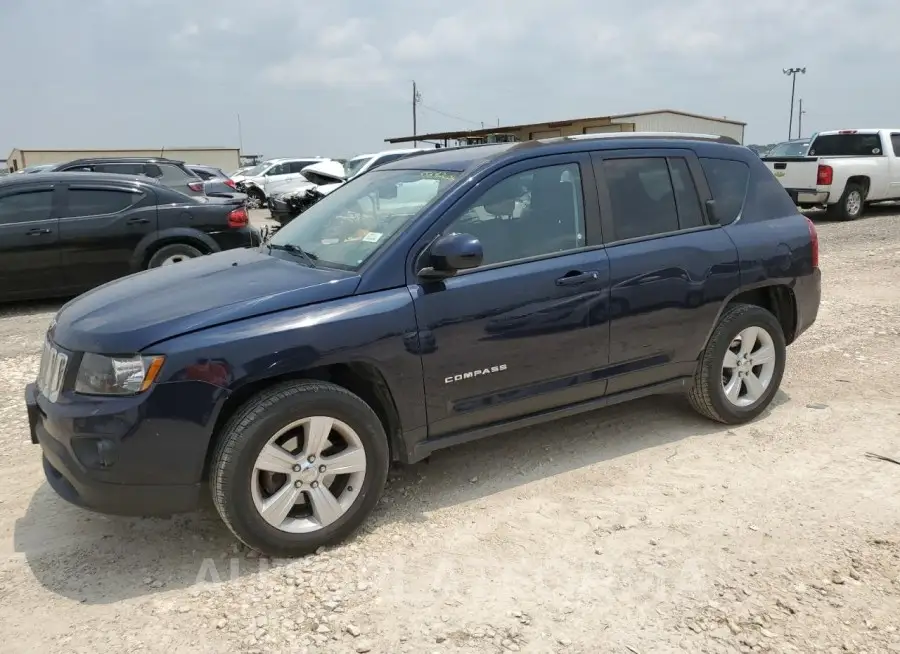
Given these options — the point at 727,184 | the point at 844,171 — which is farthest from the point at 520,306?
the point at 844,171

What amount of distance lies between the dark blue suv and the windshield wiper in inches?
0.8

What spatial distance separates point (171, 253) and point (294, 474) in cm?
605

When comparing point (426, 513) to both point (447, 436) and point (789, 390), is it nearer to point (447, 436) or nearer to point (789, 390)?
point (447, 436)

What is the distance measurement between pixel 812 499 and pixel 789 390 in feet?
5.66

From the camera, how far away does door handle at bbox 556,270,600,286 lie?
380 centimetres

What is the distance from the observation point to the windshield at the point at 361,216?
366 centimetres

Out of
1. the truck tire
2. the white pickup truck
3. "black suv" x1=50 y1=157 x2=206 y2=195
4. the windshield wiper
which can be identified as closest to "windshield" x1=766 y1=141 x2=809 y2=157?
the white pickup truck

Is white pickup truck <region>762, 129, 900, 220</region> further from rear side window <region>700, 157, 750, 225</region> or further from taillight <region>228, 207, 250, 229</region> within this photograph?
rear side window <region>700, 157, 750, 225</region>

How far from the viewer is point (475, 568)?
3.18 m

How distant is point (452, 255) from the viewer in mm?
3346

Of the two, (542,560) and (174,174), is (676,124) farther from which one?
(542,560)

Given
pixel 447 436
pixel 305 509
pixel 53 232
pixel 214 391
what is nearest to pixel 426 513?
pixel 447 436

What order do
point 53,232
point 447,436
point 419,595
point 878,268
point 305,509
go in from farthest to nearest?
1. point 878,268
2. point 53,232
3. point 447,436
4. point 305,509
5. point 419,595

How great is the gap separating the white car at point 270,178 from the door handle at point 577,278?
69.9 feet
